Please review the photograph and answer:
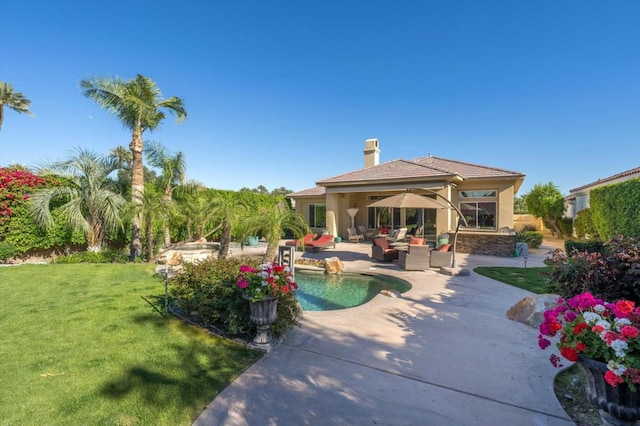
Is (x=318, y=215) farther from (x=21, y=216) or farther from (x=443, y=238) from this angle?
(x=21, y=216)

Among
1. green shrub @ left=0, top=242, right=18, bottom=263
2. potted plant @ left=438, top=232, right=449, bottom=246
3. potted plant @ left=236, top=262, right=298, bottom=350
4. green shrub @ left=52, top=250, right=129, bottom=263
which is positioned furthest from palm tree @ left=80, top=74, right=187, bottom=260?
potted plant @ left=438, top=232, right=449, bottom=246

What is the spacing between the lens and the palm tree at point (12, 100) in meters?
23.9

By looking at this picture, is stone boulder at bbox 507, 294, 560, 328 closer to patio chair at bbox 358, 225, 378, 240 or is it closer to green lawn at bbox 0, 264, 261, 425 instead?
green lawn at bbox 0, 264, 261, 425

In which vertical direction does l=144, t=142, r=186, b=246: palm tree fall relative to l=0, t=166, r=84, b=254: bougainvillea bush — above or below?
above

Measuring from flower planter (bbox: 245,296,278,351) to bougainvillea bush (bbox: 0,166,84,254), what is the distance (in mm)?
12838

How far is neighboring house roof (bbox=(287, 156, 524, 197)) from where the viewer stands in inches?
653

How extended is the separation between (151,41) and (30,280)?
11.8 m

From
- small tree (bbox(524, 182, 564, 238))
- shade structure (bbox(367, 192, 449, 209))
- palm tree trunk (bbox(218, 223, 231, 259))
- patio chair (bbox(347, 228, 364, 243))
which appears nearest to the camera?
palm tree trunk (bbox(218, 223, 231, 259))

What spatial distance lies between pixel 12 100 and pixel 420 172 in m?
35.6

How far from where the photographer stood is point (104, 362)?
4117 millimetres

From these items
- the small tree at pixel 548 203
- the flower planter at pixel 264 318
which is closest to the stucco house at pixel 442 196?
the small tree at pixel 548 203

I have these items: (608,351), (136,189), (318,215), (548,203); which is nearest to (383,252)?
(608,351)

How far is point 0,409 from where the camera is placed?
3.12 m

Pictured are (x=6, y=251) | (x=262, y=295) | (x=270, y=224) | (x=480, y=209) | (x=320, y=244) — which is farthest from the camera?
(x=480, y=209)
